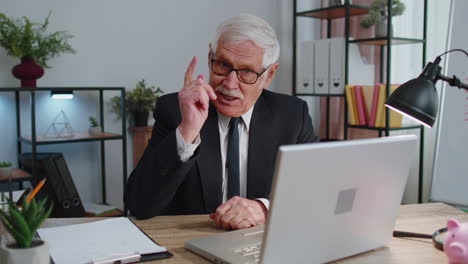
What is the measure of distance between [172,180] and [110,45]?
2048mm

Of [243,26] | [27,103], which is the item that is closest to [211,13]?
[27,103]

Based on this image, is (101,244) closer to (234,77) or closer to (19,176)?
(234,77)

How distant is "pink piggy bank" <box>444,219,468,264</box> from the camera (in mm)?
835

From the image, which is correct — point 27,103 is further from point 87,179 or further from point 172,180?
point 172,180

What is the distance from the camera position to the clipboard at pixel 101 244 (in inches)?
36.8

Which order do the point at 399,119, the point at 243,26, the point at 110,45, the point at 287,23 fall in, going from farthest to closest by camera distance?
the point at 287,23 → the point at 110,45 → the point at 399,119 → the point at 243,26

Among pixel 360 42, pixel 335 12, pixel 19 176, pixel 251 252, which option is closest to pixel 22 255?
pixel 251 252

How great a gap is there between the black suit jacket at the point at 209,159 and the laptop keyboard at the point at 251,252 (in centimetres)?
40

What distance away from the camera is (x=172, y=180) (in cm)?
132

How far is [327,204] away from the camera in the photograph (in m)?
0.85

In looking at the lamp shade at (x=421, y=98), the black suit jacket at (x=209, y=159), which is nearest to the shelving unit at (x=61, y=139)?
the black suit jacket at (x=209, y=159)

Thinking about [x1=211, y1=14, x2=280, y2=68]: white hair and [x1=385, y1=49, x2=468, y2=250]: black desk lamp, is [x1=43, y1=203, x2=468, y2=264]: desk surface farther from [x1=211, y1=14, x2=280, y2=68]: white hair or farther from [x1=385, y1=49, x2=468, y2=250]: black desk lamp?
[x1=211, y1=14, x2=280, y2=68]: white hair

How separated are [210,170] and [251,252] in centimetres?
59

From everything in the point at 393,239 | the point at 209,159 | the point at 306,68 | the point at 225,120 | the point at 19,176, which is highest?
the point at 306,68
